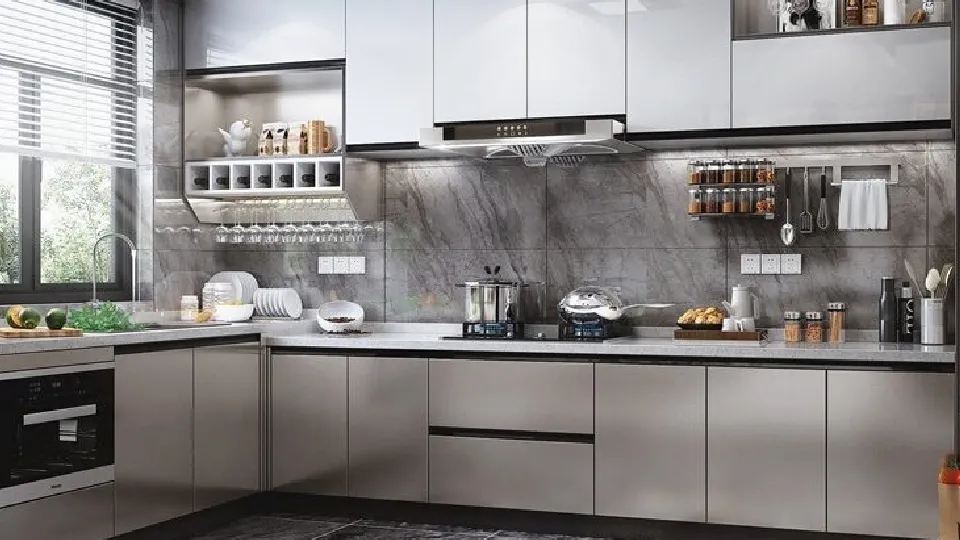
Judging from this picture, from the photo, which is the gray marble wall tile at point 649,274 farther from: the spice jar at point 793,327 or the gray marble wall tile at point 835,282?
the spice jar at point 793,327

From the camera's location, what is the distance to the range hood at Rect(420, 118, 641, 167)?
504 centimetres

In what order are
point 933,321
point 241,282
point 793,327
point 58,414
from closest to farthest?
point 58,414
point 933,321
point 793,327
point 241,282

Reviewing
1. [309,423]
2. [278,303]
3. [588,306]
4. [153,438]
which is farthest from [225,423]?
[588,306]

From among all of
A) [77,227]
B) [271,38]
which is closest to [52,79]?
[77,227]

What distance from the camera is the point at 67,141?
536 centimetres

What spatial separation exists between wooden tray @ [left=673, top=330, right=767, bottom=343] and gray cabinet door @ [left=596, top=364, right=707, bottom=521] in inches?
13.2

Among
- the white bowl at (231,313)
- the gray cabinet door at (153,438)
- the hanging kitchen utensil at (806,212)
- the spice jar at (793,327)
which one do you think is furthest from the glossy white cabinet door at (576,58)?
the gray cabinet door at (153,438)

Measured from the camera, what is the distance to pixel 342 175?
224 inches

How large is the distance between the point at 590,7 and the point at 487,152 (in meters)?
0.82

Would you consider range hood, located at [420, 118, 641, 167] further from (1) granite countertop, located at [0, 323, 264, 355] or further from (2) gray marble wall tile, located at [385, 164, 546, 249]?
(1) granite countertop, located at [0, 323, 264, 355]

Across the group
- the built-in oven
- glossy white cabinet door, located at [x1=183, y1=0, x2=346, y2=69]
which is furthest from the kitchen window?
the built-in oven

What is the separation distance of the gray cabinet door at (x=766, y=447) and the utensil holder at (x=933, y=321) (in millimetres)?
573

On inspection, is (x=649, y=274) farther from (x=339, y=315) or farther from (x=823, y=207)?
(x=339, y=315)

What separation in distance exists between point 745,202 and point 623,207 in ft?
2.11
